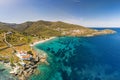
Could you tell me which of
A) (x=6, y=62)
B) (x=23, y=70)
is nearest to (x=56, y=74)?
(x=23, y=70)

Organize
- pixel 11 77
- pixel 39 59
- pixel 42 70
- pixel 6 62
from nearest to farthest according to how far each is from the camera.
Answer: pixel 11 77 < pixel 42 70 < pixel 6 62 < pixel 39 59

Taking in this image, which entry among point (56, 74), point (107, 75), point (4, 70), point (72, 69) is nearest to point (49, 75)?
point (56, 74)

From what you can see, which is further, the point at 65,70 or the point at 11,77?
the point at 65,70

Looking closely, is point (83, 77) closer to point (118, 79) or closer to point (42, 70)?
point (118, 79)

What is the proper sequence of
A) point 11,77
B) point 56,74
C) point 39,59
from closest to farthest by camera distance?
point 11,77 < point 56,74 < point 39,59

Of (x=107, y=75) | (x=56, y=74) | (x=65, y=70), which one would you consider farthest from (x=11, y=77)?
(x=107, y=75)

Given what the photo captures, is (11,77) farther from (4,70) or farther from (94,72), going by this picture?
(94,72)

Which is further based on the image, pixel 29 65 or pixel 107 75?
pixel 29 65

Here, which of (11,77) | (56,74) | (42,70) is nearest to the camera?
(11,77)

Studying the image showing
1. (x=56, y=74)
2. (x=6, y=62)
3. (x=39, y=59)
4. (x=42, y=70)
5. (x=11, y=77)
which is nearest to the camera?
(x=11, y=77)
